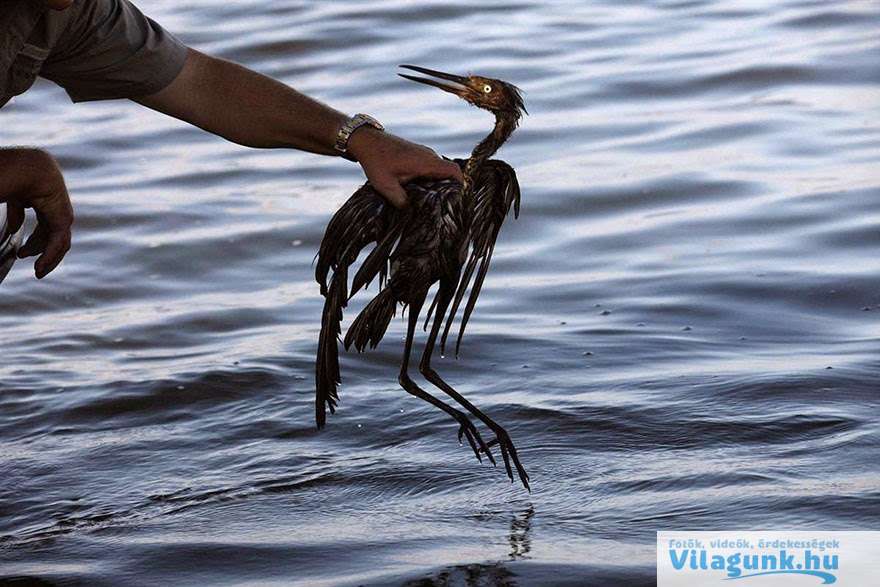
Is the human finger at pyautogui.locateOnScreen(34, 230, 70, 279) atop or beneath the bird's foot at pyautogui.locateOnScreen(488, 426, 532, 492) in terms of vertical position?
atop

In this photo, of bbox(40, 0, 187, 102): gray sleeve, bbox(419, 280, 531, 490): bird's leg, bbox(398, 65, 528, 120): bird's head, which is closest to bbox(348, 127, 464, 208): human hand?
bbox(398, 65, 528, 120): bird's head

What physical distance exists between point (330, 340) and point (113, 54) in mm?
776

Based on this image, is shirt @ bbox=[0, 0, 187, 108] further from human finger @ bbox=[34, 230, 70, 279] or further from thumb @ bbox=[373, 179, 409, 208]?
thumb @ bbox=[373, 179, 409, 208]

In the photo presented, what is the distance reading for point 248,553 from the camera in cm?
374

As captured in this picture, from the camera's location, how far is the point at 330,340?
3627mm

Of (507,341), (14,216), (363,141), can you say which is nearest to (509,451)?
(363,141)

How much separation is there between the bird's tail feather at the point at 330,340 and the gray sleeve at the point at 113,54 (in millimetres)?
649

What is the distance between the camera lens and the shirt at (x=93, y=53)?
361 centimetres

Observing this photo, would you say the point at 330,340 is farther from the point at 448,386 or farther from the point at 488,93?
the point at 488,93

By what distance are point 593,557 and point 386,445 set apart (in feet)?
3.18

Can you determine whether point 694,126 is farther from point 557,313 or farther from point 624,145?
point 557,313

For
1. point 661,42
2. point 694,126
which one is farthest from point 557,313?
point 661,42

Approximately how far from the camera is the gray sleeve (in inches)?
147

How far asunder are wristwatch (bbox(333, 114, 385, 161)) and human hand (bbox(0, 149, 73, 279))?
0.57m
